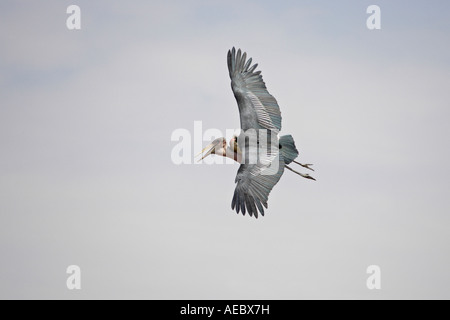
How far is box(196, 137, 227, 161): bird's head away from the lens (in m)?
20.5

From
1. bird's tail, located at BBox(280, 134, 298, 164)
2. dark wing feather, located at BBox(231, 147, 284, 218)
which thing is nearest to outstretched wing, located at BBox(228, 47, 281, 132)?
bird's tail, located at BBox(280, 134, 298, 164)

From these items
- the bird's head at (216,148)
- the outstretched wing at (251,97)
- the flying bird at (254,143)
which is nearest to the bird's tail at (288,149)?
the flying bird at (254,143)

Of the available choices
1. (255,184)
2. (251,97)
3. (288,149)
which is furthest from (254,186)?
(251,97)

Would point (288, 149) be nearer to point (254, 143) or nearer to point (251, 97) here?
point (254, 143)

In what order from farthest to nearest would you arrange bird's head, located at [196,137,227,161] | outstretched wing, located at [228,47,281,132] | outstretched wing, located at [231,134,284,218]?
1. bird's head, located at [196,137,227,161]
2. outstretched wing, located at [228,47,281,132]
3. outstretched wing, located at [231,134,284,218]

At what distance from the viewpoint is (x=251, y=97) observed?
1967cm

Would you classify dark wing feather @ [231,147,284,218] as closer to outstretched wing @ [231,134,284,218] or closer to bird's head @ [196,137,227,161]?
outstretched wing @ [231,134,284,218]

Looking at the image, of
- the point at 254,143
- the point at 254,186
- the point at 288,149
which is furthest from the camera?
the point at 288,149

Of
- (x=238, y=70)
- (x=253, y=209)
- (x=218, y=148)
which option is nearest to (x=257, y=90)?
(x=238, y=70)

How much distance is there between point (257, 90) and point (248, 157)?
78.9 inches

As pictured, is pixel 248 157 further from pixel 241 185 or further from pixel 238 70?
pixel 238 70

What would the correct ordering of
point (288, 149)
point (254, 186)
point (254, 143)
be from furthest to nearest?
point (288, 149) < point (254, 143) < point (254, 186)

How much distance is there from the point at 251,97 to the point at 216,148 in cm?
199

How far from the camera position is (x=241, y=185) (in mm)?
18547
